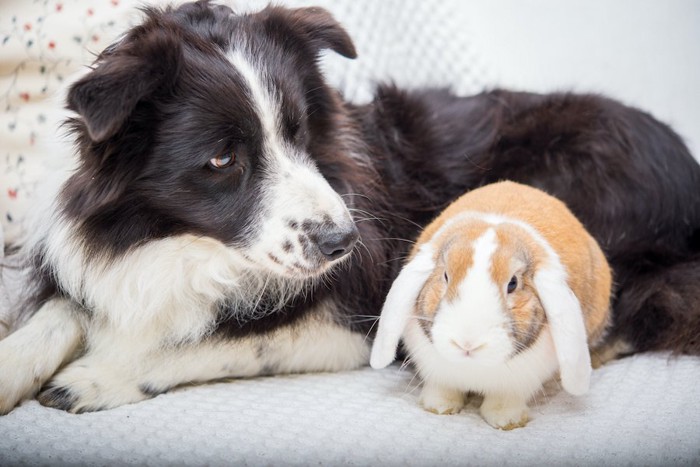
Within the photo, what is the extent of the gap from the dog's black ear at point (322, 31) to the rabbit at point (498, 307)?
55 centimetres

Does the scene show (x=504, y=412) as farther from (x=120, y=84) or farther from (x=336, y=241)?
(x=120, y=84)

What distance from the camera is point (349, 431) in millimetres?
1648

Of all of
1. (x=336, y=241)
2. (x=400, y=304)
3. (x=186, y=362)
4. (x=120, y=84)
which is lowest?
(x=186, y=362)

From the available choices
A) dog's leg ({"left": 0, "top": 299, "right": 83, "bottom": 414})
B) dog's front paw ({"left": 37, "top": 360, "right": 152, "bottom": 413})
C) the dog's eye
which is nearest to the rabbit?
the dog's eye

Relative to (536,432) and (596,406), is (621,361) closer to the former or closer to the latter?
(596,406)

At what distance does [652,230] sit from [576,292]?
0.67 m

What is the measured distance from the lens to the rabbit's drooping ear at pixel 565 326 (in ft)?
5.17

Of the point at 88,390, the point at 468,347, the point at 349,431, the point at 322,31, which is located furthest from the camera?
the point at 322,31

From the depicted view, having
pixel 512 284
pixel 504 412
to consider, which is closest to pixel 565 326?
pixel 512 284

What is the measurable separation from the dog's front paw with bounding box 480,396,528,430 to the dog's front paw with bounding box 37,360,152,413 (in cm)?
81

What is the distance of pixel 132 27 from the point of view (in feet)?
6.26

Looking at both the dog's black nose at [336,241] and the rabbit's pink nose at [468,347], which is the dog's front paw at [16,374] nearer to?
the dog's black nose at [336,241]

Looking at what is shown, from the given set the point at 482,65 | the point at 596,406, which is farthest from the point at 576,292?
the point at 482,65

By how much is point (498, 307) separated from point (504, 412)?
29cm
